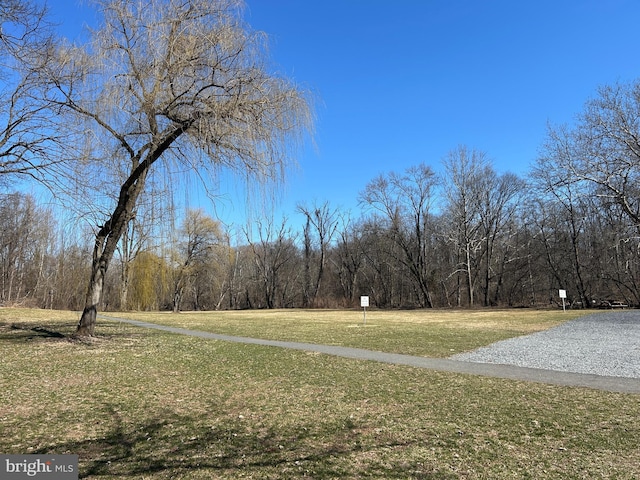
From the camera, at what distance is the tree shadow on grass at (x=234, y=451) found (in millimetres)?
3296

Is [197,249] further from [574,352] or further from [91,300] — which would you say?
[574,352]

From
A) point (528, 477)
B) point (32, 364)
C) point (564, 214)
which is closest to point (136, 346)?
point (32, 364)

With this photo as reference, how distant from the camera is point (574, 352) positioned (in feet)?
36.4

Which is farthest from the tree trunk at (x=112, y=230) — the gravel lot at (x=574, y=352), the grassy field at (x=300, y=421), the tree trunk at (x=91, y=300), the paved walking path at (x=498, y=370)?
the gravel lot at (x=574, y=352)

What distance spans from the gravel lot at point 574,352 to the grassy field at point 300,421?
2508 millimetres

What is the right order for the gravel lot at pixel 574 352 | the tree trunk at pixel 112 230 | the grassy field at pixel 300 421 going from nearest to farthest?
1. the grassy field at pixel 300 421
2. the gravel lot at pixel 574 352
3. the tree trunk at pixel 112 230

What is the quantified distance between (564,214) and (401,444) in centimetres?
3889

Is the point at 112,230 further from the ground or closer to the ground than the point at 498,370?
further from the ground

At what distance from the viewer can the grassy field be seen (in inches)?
137

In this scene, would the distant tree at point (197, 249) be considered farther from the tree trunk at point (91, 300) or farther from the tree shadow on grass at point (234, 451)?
the tree shadow on grass at point (234, 451)

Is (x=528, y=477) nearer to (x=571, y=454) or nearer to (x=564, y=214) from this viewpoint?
(x=571, y=454)

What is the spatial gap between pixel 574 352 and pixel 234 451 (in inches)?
424

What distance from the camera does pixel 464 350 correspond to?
11320 mm

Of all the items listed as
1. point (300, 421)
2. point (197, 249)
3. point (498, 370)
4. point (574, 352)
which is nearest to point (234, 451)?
point (300, 421)
